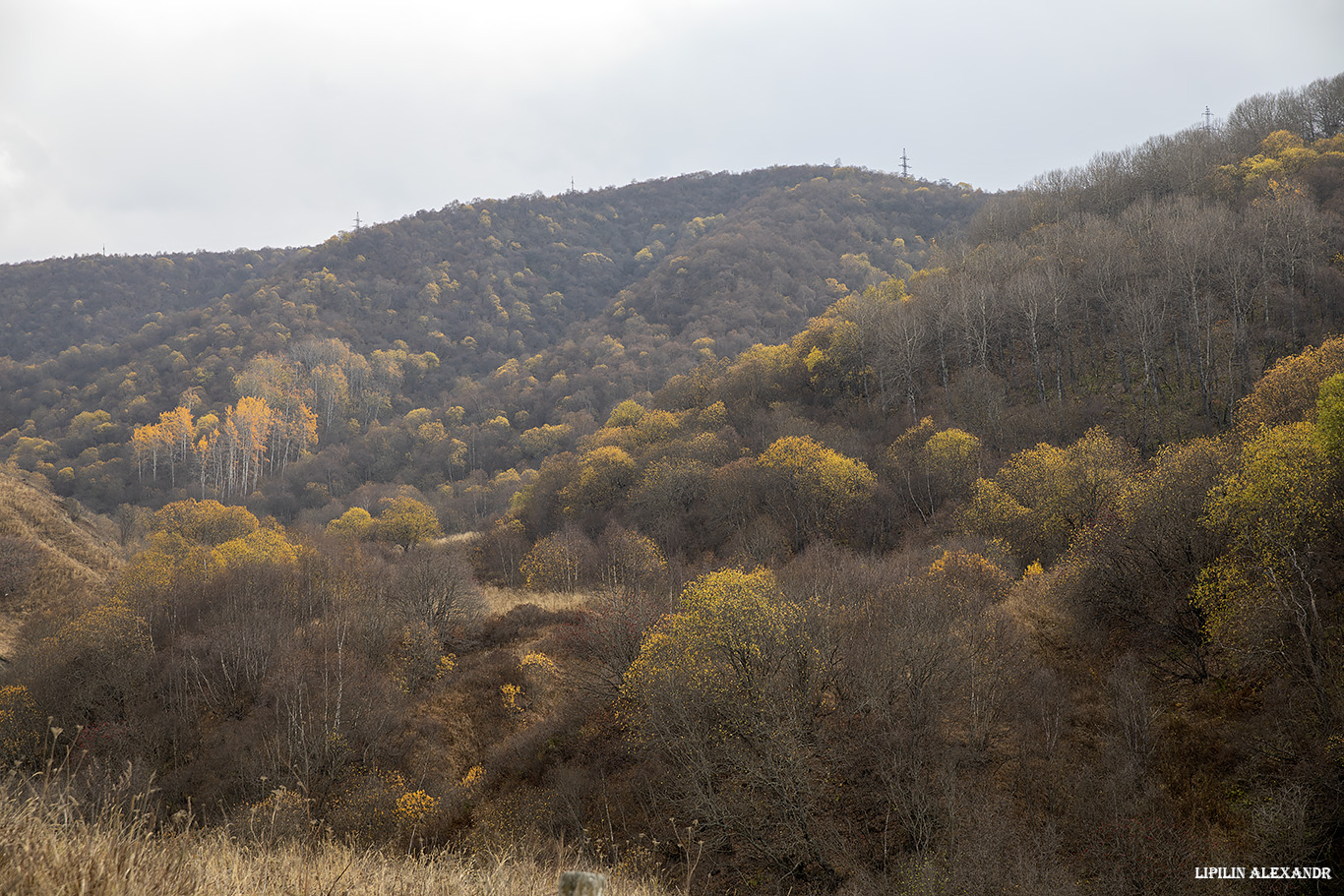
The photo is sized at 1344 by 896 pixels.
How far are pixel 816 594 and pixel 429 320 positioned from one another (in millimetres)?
145135

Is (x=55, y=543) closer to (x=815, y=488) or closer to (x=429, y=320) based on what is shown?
(x=815, y=488)

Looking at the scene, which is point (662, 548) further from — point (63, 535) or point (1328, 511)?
point (63, 535)

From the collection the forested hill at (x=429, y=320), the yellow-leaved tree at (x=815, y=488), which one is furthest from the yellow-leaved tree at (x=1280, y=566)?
the forested hill at (x=429, y=320)

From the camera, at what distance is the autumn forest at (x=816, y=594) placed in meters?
22.0

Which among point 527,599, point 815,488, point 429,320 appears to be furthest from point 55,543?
point 429,320

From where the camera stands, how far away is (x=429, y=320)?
6147 inches

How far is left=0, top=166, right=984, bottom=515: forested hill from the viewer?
4540 inches

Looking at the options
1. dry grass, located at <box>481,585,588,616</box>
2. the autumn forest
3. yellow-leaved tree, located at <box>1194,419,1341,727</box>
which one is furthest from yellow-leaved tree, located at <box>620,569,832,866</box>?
dry grass, located at <box>481,585,588,616</box>

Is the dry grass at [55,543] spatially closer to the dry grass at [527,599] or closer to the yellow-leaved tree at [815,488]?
the dry grass at [527,599]

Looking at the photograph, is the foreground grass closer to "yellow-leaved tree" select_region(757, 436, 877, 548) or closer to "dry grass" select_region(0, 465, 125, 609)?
"yellow-leaved tree" select_region(757, 436, 877, 548)

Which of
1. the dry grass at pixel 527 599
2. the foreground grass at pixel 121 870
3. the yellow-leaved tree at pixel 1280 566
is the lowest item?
the dry grass at pixel 527 599

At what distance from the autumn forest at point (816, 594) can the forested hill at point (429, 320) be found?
10.1ft

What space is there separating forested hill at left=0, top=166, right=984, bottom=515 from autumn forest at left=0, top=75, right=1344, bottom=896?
3078mm

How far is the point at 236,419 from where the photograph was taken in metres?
114
